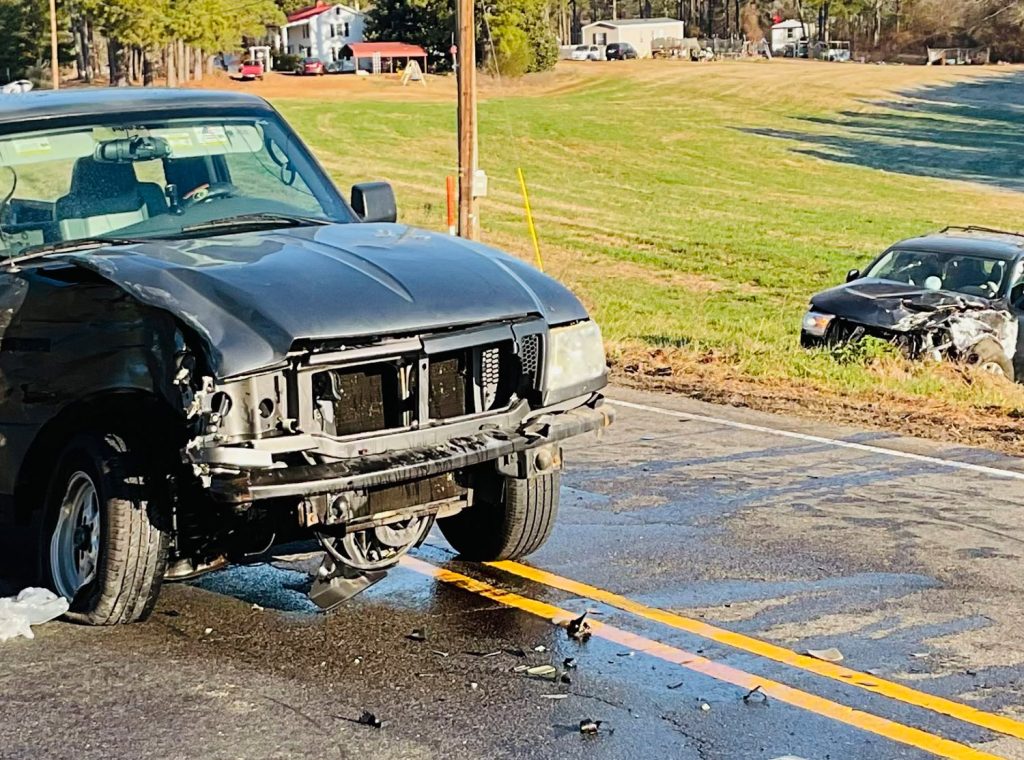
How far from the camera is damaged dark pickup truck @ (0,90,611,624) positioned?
5.38 m

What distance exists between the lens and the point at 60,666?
561 centimetres

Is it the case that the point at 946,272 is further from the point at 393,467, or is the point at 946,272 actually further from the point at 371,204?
the point at 393,467

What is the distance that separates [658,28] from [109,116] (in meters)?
131

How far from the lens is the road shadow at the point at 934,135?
2269 inches

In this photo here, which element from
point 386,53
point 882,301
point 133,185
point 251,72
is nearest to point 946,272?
point 882,301

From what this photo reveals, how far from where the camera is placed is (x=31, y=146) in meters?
6.82

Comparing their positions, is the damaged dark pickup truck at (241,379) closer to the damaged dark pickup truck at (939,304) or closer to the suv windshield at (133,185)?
the suv windshield at (133,185)

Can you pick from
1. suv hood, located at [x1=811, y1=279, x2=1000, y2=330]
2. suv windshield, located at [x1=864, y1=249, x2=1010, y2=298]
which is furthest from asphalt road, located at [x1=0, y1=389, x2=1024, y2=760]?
suv windshield, located at [x1=864, y1=249, x2=1010, y2=298]

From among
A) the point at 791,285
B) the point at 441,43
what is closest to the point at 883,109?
the point at 441,43

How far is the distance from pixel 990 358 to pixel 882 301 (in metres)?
1.15

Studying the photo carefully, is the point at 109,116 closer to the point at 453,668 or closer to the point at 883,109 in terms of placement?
the point at 453,668

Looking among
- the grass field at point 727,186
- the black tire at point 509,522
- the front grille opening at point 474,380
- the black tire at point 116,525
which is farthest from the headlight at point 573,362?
the grass field at point 727,186

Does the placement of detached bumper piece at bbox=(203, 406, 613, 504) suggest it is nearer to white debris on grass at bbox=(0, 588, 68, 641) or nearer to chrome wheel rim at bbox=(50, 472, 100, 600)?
chrome wheel rim at bbox=(50, 472, 100, 600)

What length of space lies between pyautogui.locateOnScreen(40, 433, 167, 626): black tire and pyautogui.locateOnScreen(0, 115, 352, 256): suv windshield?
1.13m
